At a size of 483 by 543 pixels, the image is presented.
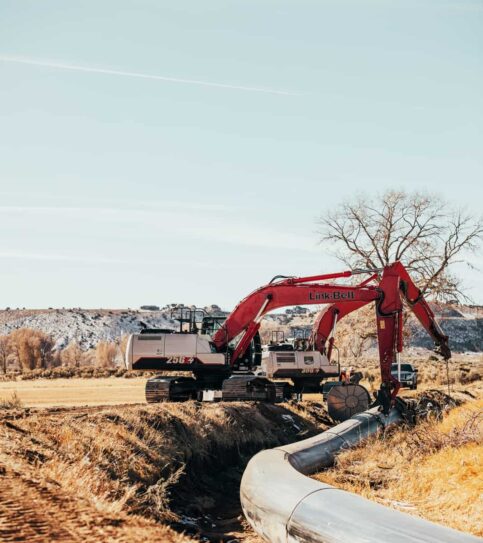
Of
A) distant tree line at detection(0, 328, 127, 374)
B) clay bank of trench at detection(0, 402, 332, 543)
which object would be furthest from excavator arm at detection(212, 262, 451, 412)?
distant tree line at detection(0, 328, 127, 374)

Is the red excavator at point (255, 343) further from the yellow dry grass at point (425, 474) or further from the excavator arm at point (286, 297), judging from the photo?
the yellow dry grass at point (425, 474)

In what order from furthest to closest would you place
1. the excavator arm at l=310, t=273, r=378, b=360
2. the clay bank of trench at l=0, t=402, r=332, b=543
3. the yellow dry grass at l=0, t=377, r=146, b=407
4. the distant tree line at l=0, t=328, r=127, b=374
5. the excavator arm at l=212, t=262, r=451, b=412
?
the distant tree line at l=0, t=328, r=127, b=374 → the yellow dry grass at l=0, t=377, r=146, b=407 → the excavator arm at l=310, t=273, r=378, b=360 → the excavator arm at l=212, t=262, r=451, b=412 → the clay bank of trench at l=0, t=402, r=332, b=543

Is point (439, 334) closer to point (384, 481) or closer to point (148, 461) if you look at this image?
point (384, 481)

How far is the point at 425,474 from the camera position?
12867 mm

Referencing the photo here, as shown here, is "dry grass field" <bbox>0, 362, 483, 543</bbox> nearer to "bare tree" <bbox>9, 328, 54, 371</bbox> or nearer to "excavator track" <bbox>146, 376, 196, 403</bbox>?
"excavator track" <bbox>146, 376, 196, 403</bbox>

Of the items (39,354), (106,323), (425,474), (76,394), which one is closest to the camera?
(425,474)

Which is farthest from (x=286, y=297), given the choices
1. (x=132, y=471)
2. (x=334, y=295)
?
(x=132, y=471)

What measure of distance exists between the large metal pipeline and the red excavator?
11906 millimetres

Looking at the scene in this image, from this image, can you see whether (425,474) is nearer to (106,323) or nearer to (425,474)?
(425,474)

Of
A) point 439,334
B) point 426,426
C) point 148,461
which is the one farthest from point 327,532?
point 439,334

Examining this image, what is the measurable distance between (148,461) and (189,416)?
4.10 metres

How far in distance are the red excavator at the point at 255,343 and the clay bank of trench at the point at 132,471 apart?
3.28 metres

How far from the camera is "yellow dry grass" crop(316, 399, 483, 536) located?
35.7 ft

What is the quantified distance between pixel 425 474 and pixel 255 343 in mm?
13357
